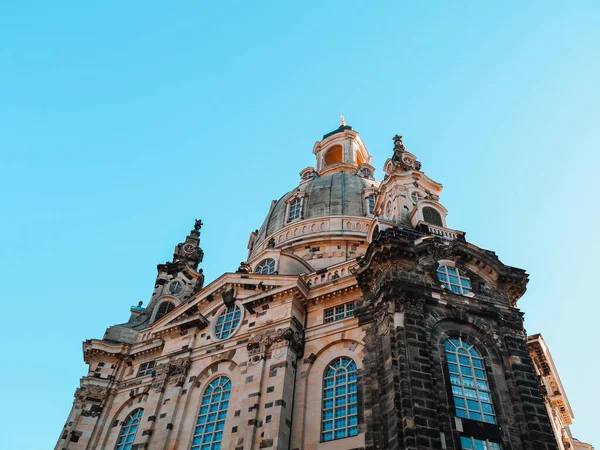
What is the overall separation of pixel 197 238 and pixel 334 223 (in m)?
13.5

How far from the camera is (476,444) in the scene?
73.2ft

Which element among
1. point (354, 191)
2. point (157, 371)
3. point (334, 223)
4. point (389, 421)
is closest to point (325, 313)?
point (389, 421)

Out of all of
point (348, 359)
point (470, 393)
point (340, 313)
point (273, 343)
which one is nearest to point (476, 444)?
point (470, 393)

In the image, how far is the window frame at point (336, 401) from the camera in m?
25.0

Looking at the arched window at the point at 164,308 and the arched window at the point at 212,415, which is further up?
the arched window at the point at 164,308

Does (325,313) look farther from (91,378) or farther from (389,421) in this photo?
(91,378)

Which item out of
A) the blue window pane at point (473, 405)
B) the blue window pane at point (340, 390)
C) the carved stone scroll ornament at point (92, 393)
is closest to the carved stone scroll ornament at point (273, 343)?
the blue window pane at point (340, 390)

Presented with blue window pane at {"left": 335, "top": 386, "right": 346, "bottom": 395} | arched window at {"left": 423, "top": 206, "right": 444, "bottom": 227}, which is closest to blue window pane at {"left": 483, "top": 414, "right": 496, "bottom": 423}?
blue window pane at {"left": 335, "top": 386, "right": 346, "bottom": 395}

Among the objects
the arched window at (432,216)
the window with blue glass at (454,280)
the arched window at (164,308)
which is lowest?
the window with blue glass at (454,280)

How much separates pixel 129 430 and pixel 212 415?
7.02m

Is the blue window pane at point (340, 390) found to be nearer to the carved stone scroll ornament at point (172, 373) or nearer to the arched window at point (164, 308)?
the carved stone scroll ornament at point (172, 373)

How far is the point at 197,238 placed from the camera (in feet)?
167

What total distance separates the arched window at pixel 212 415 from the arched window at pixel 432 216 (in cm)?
1580

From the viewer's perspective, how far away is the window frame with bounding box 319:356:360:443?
82.0 ft
